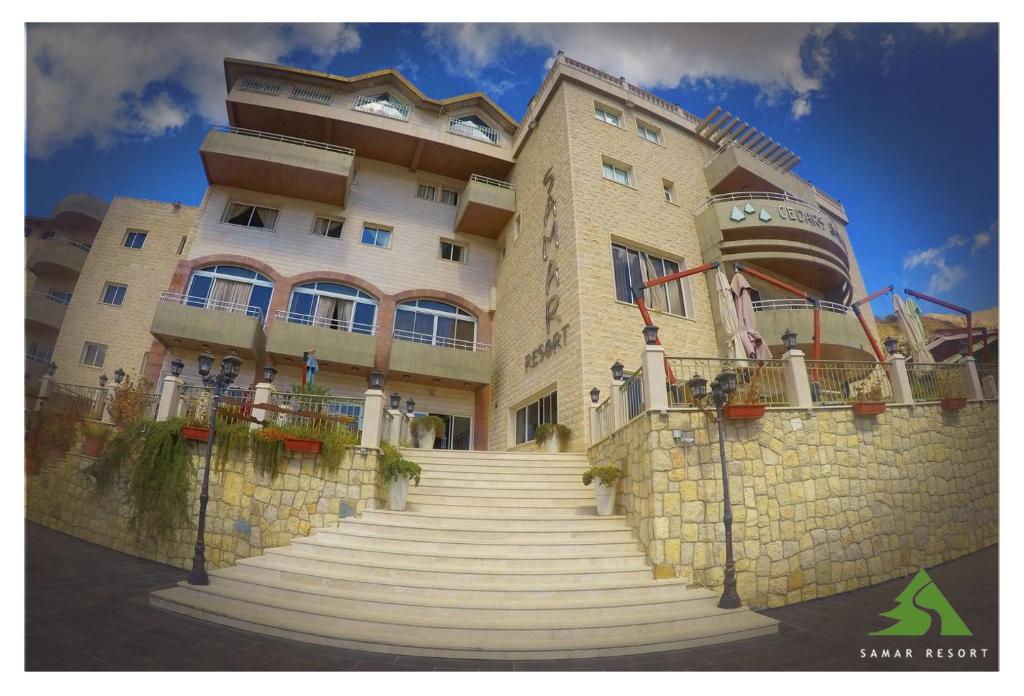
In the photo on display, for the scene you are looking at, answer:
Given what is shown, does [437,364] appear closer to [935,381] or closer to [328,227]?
[328,227]

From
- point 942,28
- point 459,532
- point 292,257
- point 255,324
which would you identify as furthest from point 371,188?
point 942,28

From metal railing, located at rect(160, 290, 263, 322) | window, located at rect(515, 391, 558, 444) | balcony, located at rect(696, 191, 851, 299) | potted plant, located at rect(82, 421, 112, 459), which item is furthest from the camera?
metal railing, located at rect(160, 290, 263, 322)

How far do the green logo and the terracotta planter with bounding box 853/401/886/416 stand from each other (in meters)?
2.78

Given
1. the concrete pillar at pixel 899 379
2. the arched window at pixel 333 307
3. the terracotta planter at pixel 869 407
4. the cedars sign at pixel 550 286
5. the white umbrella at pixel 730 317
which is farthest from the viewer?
the arched window at pixel 333 307

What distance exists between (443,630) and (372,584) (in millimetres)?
1379

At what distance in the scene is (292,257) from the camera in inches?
634

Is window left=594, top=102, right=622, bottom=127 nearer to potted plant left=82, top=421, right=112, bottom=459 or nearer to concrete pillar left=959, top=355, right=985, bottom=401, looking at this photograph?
concrete pillar left=959, top=355, right=985, bottom=401

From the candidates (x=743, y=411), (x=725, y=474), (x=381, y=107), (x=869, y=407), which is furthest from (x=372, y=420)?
(x=381, y=107)

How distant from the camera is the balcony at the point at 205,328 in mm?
13320

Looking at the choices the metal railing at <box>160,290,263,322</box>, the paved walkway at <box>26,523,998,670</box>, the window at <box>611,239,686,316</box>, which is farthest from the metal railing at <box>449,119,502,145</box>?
the paved walkway at <box>26,523,998,670</box>

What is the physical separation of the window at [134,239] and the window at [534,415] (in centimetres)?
1499

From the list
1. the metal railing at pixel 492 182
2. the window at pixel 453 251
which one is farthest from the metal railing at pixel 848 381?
the window at pixel 453 251

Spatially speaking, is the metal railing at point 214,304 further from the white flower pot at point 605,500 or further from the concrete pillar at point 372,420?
the white flower pot at point 605,500

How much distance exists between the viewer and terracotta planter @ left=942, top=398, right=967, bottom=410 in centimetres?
661
